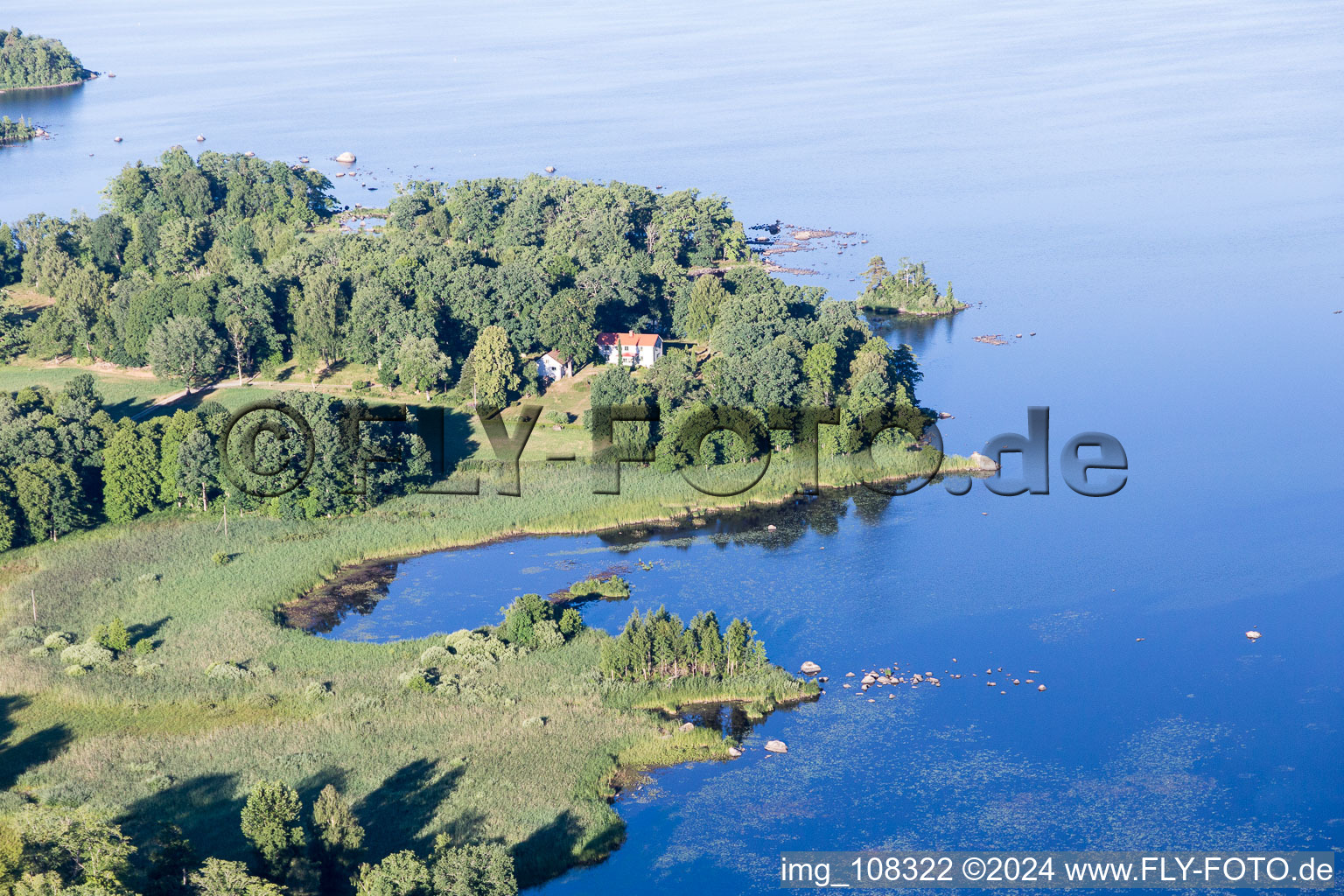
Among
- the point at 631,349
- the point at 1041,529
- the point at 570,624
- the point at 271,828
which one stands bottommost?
the point at 271,828

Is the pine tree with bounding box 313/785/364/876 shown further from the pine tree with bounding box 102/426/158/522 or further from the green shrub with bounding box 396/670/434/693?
the pine tree with bounding box 102/426/158/522

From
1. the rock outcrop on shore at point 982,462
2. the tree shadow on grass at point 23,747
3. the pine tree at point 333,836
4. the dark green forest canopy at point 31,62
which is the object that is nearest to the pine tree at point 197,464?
the tree shadow on grass at point 23,747

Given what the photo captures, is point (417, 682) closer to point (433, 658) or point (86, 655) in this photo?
point (433, 658)

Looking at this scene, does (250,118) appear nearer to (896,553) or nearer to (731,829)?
(896,553)

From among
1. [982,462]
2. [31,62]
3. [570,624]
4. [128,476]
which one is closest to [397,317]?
[128,476]

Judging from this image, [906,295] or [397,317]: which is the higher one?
[906,295]

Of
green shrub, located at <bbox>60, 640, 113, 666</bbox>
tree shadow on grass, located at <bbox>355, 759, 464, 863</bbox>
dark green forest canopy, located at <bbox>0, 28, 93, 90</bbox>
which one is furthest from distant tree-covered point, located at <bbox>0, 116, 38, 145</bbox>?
tree shadow on grass, located at <bbox>355, 759, 464, 863</bbox>

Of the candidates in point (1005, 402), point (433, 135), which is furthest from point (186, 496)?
point (433, 135)
